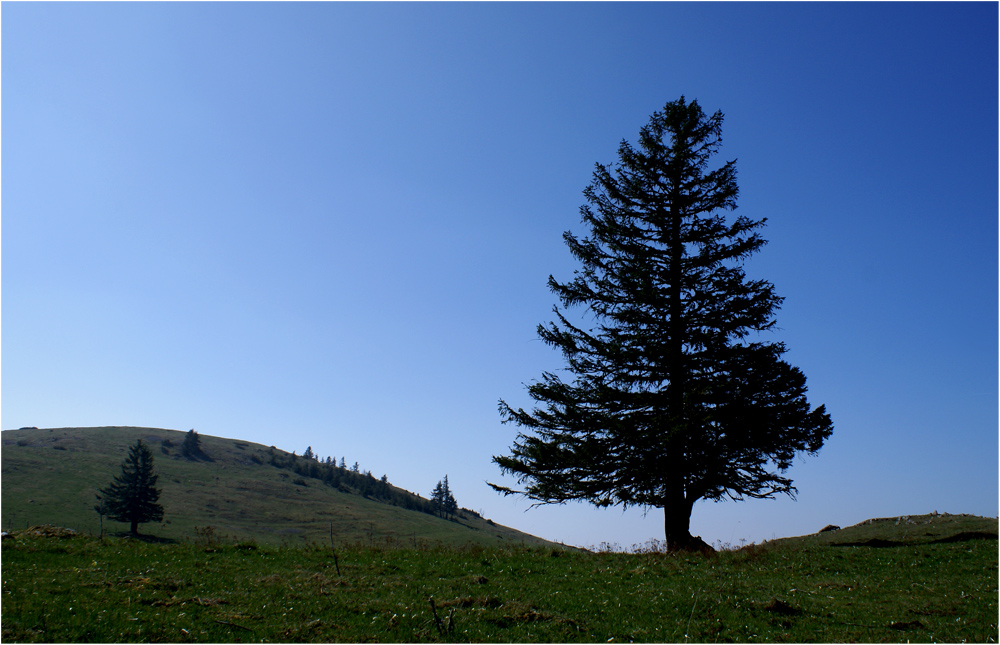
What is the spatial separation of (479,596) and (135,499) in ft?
365

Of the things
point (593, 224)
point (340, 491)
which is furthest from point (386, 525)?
point (593, 224)

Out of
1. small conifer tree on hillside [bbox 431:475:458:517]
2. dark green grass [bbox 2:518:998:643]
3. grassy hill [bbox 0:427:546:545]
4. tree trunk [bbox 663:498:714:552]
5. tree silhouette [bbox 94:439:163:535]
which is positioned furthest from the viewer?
small conifer tree on hillside [bbox 431:475:458:517]

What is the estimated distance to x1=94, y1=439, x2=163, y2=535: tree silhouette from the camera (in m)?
99.2

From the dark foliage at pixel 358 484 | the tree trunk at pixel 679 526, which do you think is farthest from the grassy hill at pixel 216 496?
the tree trunk at pixel 679 526

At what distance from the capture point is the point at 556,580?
45.7 ft

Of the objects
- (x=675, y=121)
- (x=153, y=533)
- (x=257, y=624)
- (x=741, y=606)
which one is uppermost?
A: (x=675, y=121)

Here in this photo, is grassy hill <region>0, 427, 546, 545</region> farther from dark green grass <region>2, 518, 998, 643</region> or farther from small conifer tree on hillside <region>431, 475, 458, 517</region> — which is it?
dark green grass <region>2, 518, 998, 643</region>

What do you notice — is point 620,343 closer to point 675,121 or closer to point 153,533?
point 675,121

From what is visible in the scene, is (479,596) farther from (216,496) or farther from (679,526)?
(216,496)

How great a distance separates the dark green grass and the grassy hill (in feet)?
236

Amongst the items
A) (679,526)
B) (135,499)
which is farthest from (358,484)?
(679,526)

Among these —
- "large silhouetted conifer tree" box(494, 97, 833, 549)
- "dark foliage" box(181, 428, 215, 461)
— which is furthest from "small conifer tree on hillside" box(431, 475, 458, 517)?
"large silhouetted conifer tree" box(494, 97, 833, 549)

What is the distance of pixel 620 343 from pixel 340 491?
17780 centimetres

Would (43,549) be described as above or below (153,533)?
above
